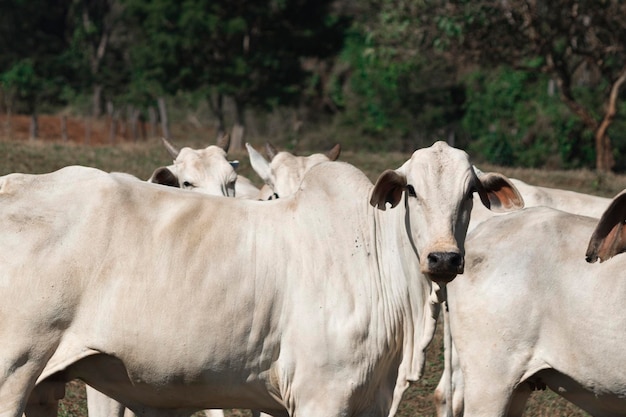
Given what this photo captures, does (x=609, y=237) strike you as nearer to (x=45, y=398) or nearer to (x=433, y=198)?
(x=433, y=198)

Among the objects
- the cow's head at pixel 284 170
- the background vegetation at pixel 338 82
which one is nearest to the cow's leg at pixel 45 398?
the background vegetation at pixel 338 82

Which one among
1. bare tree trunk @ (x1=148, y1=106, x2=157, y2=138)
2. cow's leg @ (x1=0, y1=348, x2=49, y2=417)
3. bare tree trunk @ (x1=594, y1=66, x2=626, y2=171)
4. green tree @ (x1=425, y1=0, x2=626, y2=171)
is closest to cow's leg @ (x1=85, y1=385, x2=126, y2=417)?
cow's leg @ (x1=0, y1=348, x2=49, y2=417)

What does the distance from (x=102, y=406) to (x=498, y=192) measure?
7.73ft

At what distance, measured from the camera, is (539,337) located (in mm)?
5688

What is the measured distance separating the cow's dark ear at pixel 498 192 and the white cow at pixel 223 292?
0.6 inches

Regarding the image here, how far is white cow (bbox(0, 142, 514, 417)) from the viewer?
466 centimetres

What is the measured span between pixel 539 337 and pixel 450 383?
0.96 m

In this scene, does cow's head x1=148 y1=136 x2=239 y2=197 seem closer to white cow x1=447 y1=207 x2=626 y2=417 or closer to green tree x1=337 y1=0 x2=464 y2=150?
white cow x1=447 y1=207 x2=626 y2=417

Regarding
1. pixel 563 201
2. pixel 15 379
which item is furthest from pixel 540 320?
pixel 563 201

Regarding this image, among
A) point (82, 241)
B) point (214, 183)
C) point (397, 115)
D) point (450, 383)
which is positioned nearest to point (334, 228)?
point (82, 241)

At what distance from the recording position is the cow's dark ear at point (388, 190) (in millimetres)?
4668

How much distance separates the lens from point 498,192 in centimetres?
498

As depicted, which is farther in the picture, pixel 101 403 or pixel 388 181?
pixel 101 403

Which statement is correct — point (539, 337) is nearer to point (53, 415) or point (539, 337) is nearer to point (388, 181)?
point (388, 181)
